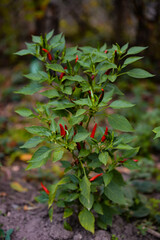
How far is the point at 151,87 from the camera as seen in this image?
17.7 ft

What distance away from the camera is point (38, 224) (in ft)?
6.77

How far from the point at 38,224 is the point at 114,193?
721 mm

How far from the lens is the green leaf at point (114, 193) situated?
178 centimetres

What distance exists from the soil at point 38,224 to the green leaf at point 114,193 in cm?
33

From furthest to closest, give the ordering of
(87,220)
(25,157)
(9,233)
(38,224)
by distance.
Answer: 1. (25,157)
2. (38,224)
3. (9,233)
4. (87,220)

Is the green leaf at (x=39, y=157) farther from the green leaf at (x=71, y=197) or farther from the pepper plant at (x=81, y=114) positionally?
the green leaf at (x=71, y=197)

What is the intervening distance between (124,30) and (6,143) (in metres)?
5.21

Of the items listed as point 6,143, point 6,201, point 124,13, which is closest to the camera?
point 6,201

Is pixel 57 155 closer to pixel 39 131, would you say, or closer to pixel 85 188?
pixel 39 131

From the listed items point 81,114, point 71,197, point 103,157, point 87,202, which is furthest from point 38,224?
point 81,114

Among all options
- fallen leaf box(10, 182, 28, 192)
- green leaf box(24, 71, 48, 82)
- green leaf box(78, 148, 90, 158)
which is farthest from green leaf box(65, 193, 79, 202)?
fallen leaf box(10, 182, 28, 192)

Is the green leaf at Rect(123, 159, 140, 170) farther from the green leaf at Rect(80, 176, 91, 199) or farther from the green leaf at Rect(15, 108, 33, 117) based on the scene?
the green leaf at Rect(15, 108, 33, 117)

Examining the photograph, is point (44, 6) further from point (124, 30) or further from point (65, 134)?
point (65, 134)

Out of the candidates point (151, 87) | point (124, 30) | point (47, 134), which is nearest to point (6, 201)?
point (47, 134)
